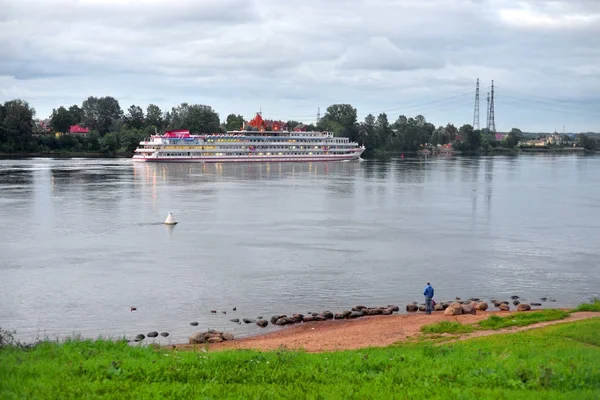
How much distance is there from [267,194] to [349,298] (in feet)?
139

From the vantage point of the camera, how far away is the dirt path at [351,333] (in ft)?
59.6

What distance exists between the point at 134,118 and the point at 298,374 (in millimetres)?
184416

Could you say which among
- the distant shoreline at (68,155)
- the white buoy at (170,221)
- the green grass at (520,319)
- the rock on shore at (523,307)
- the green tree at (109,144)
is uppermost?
the green tree at (109,144)

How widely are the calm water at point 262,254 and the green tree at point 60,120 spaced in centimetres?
10527

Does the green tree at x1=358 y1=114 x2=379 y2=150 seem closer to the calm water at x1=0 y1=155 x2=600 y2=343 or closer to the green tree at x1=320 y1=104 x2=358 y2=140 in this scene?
the green tree at x1=320 y1=104 x2=358 y2=140

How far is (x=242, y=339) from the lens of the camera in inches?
782

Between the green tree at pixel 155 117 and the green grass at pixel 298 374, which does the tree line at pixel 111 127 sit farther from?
the green grass at pixel 298 374

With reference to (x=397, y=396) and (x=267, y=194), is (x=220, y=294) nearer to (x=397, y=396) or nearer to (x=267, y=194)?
(x=397, y=396)

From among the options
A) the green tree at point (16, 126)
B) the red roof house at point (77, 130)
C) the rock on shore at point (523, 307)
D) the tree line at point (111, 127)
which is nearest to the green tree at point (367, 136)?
the tree line at point (111, 127)

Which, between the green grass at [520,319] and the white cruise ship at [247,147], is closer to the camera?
the green grass at [520,319]

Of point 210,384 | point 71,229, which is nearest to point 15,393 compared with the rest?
point 210,384

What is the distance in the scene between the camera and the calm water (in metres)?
24.2

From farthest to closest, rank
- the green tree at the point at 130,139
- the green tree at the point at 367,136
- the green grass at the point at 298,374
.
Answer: the green tree at the point at 367,136 < the green tree at the point at 130,139 < the green grass at the point at 298,374

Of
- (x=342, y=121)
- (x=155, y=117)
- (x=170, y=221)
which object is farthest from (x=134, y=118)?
(x=170, y=221)
